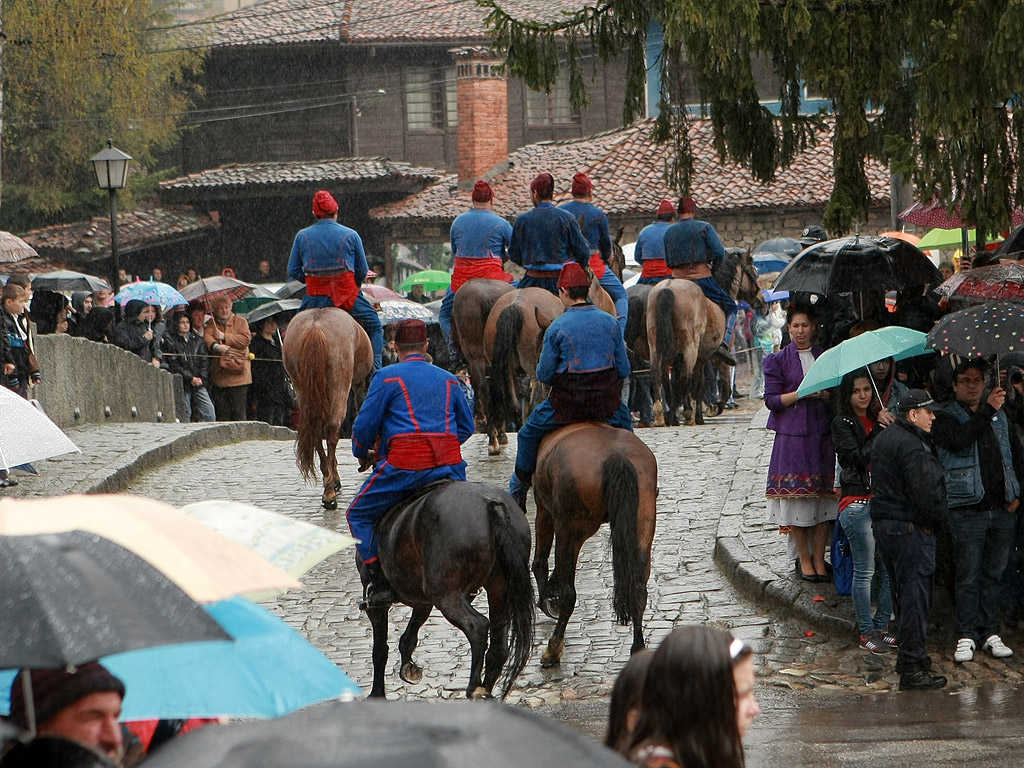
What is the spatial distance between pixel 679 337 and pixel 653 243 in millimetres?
1631

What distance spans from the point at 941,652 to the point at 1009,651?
0.39 m

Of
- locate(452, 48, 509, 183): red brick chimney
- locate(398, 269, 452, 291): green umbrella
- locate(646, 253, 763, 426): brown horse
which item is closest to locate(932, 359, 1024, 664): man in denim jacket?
locate(646, 253, 763, 426): brown horse

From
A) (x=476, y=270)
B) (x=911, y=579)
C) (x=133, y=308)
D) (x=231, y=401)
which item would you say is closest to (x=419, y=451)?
(x=911, y=579)

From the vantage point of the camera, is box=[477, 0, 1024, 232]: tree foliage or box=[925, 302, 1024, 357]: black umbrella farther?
box=[925, 302, 1024, 357]: black umbrella

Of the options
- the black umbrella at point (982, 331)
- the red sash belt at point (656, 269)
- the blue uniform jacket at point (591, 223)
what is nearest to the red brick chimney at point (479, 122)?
the red sash belt at point (656, 269)

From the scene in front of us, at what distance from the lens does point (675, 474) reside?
13.9 meters

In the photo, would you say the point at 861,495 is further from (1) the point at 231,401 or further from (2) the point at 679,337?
(1) the point at 231,401

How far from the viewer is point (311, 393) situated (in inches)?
490

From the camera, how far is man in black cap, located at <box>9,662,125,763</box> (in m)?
3.02

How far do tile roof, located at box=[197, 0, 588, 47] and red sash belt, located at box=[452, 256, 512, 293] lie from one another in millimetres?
28118

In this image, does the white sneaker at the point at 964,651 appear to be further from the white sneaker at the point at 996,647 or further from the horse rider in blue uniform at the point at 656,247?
the horse rider in blue uniform at the point at 656,247

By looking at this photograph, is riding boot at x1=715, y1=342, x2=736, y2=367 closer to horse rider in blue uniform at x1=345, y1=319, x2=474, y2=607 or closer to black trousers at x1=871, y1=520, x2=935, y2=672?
black trousers at x1=871, y1=520, x2=935, y2=672

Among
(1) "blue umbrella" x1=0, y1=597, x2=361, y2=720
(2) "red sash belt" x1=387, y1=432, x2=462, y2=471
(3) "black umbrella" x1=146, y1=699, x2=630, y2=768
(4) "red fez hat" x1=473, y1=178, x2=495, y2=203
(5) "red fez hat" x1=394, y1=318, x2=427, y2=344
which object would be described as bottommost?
(2) "red sash belt" x1=387, y1=432, x2=462, y2=471

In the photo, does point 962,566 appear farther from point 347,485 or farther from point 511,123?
point 511,123
